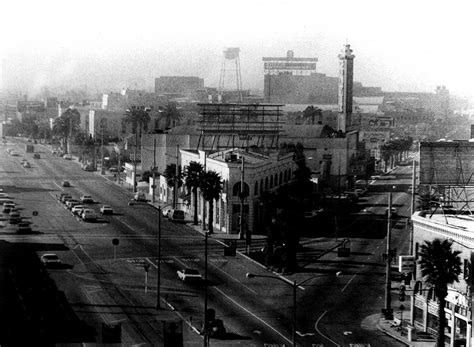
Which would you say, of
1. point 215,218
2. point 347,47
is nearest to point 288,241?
point 215,218

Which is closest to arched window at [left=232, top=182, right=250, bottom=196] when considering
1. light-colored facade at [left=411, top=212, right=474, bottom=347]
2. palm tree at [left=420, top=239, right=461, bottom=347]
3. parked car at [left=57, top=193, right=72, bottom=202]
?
parked car at [left=57, top=193, right=72, bottom=202]

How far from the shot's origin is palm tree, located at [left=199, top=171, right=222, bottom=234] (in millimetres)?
78625

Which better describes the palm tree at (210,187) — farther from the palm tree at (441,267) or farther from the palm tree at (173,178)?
the palm tree at (441,267)

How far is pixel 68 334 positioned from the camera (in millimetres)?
43031

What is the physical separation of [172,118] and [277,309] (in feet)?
392

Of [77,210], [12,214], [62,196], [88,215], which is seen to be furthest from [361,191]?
[12,214]

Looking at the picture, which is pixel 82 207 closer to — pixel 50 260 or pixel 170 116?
pixel 50 260

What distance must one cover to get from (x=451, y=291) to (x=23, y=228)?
41080 millimetres

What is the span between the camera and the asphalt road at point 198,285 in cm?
4662

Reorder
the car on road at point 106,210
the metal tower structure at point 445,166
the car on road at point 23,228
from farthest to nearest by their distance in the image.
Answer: the car on road at point 106,210, the car on road at point 23,228, the metal tower structure at point 445,166

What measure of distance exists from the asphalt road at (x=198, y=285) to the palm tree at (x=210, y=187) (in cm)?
253

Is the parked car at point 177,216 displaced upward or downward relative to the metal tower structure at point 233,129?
downward

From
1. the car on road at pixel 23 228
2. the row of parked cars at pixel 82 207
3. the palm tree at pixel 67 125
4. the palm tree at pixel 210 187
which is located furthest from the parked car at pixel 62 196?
the palm tree at pixel 67 125

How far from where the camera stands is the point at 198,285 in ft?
188
